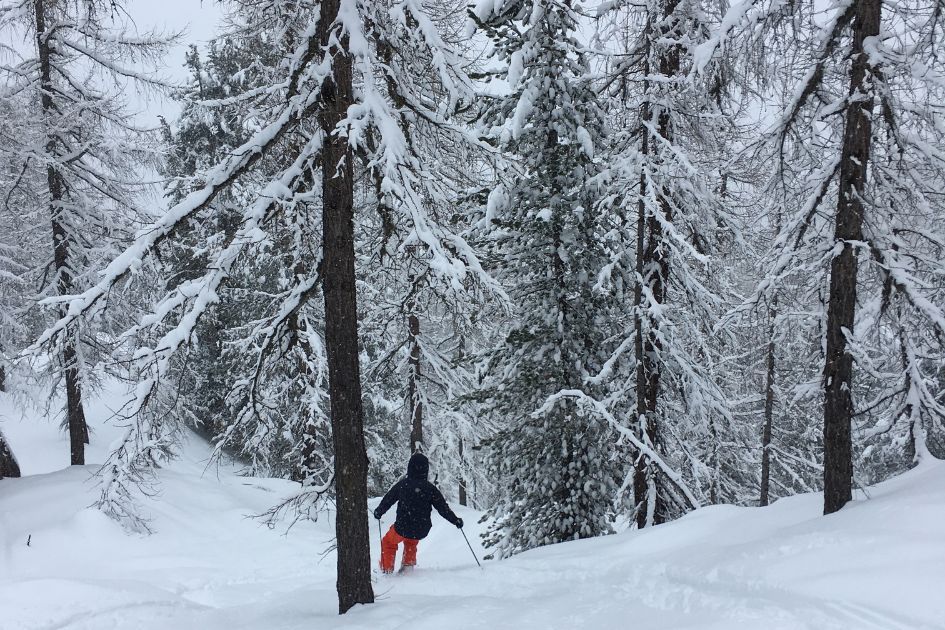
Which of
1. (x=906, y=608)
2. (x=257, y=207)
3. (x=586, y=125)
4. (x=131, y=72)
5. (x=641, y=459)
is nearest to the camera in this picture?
(x=906, y=608)

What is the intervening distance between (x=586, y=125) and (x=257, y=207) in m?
7.59

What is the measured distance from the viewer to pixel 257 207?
6.37m

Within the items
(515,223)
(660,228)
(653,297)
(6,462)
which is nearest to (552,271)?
(515,223)

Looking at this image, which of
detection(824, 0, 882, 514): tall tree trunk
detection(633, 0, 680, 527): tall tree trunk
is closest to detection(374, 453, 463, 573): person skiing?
detection(633, 0, 680, 527): tall tree trunk

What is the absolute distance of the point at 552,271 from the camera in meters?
11.5

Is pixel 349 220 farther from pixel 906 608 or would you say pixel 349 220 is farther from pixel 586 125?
pixel 586 125

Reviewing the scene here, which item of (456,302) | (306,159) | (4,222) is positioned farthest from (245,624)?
(4,222)

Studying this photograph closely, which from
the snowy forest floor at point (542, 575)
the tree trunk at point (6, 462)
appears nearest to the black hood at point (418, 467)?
the snowy forest floor at point (542, 575)

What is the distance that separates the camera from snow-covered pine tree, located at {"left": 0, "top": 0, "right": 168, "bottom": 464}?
13.7 m

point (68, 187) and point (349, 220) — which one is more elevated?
point (68, 187)

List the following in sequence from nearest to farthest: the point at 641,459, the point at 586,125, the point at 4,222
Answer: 1. the point at 641,459
2. the point at 586,125
3. the point at 4,222

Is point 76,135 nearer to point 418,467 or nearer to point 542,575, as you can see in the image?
point 418,467

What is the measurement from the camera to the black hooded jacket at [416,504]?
9062 mm

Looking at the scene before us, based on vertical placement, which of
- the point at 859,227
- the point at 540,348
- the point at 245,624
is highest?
the point at 859,227
